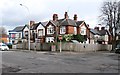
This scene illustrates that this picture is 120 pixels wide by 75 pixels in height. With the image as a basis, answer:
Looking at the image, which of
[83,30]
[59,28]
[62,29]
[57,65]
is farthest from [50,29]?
[57,65]

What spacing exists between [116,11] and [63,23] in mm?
14100

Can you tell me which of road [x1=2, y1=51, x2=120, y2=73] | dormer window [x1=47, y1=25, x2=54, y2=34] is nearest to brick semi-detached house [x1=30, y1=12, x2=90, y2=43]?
dormer window [x1=47, y1=25, x2=54, y2=34]

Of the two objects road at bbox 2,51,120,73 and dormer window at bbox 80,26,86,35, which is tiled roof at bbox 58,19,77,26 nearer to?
dormer window at bbox 80,26,86,35

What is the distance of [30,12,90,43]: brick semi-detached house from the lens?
6958cm

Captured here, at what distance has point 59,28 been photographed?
7075 cm

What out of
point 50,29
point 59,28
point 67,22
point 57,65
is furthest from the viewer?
point 50,29

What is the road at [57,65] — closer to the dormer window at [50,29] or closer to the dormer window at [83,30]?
the dormer window at [50,29]

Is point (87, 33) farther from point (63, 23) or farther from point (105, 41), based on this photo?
point (105, 41)

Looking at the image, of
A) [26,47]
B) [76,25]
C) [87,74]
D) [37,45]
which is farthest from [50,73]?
[76,25]

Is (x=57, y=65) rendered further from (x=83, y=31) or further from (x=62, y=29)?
(x=83, y=31)

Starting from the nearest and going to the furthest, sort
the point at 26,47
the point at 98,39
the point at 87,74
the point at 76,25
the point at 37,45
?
the point at 87,74 → the point at 37,45 → the point at 26,47 → the point at 76,25 → the point at 98,39

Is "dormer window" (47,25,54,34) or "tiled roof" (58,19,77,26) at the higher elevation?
"tiled roof" (58,19,77,26)

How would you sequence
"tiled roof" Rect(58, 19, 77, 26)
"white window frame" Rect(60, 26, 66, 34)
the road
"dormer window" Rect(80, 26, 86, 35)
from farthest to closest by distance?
1. "dormer window" Rect(80, 26, 86, 35)
2. "white window frame" Rect(60, 26, 66, 34)
3. "tiled roof" Rect(58, 19, 77, 26)
4. the road

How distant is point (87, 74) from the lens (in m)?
14.6
